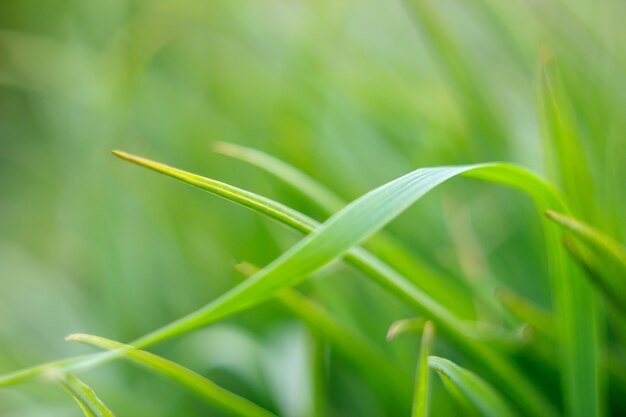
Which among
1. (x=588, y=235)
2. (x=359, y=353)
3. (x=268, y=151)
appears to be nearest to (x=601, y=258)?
(x=588, y=235)

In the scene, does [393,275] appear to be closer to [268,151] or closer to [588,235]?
[588,235]

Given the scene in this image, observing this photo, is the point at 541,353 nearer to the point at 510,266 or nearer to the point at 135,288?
the point at 510,266

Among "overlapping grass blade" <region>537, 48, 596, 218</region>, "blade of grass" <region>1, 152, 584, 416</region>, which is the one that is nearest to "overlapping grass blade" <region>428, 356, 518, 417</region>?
"blade of grass" <region>1, 152, 584, 416</region>

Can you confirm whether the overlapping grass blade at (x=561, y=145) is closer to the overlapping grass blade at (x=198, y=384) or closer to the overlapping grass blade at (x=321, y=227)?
the overlapping grass blade at (x=321, y=227)

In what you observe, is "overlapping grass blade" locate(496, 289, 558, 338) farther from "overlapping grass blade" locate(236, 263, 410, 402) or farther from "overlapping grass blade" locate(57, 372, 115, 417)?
"overlapping grass blade" locate(57, 372, 115, 417)

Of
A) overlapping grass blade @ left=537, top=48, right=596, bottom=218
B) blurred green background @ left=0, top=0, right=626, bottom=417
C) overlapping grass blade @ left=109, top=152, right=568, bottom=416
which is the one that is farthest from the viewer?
blurred green background @ left=0, top=0, right=626, bottom=417
